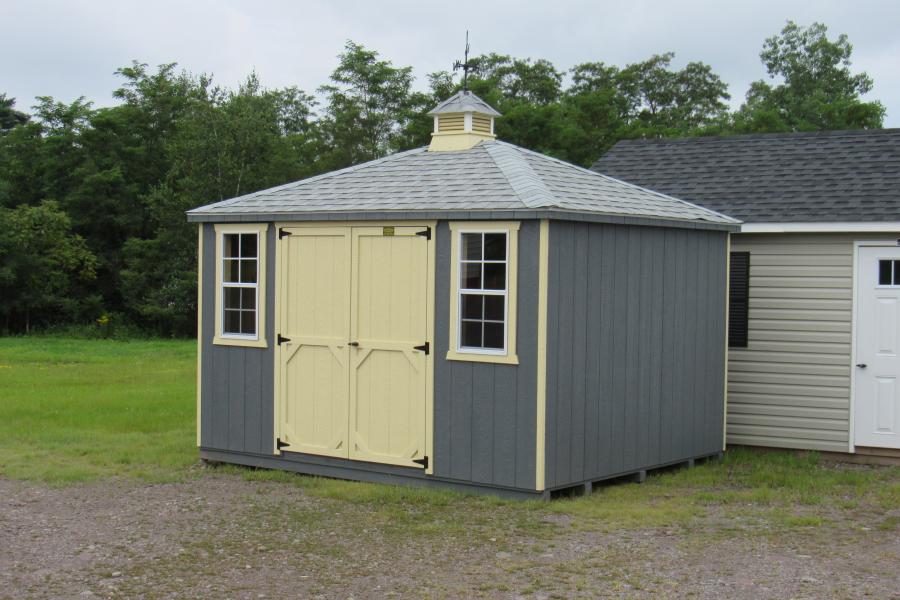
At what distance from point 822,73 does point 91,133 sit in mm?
26327

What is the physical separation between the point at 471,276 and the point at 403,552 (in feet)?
8.65

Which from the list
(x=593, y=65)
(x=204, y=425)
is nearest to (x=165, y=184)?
(x=593, y=65)

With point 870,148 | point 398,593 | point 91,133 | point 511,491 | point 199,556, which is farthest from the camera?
point 91,133

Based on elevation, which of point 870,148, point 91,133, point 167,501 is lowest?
point 167,501

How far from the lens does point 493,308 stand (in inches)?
359

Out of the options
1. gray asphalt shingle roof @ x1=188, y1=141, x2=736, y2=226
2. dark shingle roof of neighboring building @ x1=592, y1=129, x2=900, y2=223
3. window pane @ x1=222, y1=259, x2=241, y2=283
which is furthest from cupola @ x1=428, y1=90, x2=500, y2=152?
dark shingle roof of neighboring building @ x1=592, y1=129, x2=900, y2=223

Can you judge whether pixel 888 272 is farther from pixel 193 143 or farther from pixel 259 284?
pixel 193 143

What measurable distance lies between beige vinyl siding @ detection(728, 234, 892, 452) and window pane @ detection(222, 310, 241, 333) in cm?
516

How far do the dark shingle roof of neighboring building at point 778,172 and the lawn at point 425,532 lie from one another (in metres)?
2.55

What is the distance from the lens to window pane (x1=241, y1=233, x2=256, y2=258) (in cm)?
1046

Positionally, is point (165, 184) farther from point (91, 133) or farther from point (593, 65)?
point (593, 65)

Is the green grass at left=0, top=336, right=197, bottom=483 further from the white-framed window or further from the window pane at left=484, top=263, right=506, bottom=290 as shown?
the white-framed window

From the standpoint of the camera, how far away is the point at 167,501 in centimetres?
923

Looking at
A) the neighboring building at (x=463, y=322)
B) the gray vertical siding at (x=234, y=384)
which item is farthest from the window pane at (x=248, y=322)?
the gray vertical siding at (x=234, y=384)
